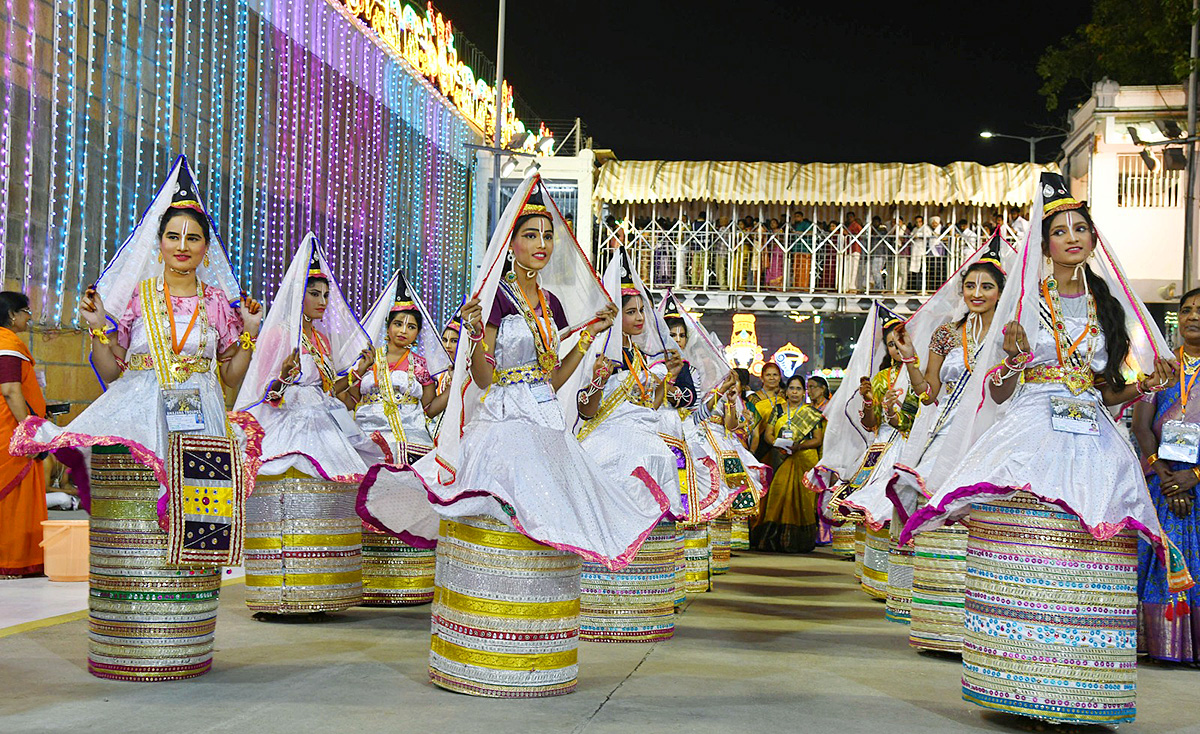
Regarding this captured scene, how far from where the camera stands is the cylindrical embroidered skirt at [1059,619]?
15.0 ft

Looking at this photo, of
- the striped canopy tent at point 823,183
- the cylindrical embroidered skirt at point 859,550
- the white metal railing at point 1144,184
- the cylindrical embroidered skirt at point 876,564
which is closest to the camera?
the cylindrical embroidered skirt at point 876,564

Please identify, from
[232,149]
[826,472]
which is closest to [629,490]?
[826,472]

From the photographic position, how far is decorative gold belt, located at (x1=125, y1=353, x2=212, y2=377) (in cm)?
525

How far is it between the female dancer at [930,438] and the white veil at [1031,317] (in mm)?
834

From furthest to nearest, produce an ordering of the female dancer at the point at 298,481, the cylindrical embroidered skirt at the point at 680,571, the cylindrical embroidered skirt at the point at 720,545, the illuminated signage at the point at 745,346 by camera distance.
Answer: the illuminated signage at the point at 745,346 → the cylindrical embroidered skirt at the point at 720,545 → the cylindrical embroidered skirt at the point at 680,571 → the female dancer at the point at 298,481

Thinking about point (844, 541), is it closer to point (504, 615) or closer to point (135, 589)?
point (504, 615)

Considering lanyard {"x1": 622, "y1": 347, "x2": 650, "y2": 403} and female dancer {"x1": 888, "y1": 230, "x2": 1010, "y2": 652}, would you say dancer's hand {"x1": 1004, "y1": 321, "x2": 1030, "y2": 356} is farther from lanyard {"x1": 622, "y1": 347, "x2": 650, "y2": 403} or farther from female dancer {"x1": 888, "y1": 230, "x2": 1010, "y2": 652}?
lanyard {"x1": 622, "y1": 347, "x2": 650, "y2": 403}

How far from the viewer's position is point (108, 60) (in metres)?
12.4

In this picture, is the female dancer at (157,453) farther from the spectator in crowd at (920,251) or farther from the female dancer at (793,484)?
the spectator in crowd at (920,251)

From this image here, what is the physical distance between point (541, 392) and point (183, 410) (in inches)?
56.3

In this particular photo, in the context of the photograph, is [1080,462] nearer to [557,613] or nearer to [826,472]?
[557,613]

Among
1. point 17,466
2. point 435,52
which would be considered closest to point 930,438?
point 17,466

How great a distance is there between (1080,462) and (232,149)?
12283mm

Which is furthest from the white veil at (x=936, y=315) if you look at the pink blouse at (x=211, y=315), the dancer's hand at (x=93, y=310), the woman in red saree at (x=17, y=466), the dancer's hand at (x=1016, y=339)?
the woman in red saree at (x=17, y=466)
